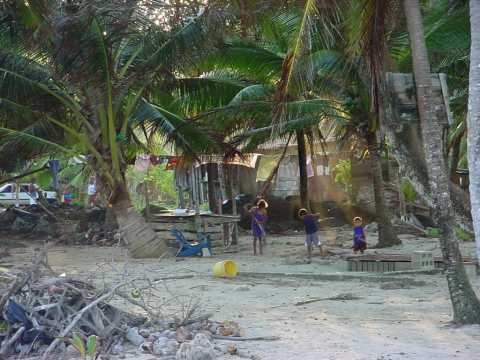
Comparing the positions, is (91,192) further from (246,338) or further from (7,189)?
(246,338)

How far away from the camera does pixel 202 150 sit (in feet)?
60.3

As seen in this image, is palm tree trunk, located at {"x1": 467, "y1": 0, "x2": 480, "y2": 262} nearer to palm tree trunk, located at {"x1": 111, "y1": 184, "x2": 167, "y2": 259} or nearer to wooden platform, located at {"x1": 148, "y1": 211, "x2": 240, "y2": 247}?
palm tree trunk, located at {"x1": 111, "y1": 184, "x2": 167, "y2": 259}

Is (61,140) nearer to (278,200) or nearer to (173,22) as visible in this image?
(173,22)

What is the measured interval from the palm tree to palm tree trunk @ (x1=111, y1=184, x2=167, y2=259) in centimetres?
2

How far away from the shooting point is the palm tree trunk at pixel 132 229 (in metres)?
16.5

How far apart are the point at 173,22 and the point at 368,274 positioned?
6203 millimetres

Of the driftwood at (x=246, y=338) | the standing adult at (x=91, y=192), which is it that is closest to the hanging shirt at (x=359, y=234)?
the driftwood at (x=246, y=338)

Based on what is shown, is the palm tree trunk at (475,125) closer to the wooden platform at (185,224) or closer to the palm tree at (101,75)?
the palm tree at (101,75)

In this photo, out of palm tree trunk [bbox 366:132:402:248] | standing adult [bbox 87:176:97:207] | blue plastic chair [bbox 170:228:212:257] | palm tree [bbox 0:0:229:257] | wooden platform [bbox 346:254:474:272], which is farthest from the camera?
standing adult [bbox 87:176:97:207]

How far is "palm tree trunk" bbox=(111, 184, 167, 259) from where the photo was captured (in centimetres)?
1655

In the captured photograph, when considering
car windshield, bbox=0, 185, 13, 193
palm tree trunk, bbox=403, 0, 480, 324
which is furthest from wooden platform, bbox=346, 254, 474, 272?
car windshield, bbox=0, 185, 13, 193

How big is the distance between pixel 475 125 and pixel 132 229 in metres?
11.0

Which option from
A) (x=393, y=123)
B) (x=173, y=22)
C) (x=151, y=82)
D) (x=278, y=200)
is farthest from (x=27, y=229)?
(x=393, y=123)

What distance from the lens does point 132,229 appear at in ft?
54.5
